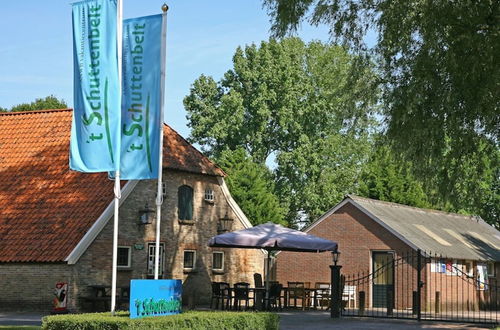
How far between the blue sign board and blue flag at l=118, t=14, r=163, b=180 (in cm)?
231

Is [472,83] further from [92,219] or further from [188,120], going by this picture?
[188,120]

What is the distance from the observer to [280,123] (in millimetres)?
56156

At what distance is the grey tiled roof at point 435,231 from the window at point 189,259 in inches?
327

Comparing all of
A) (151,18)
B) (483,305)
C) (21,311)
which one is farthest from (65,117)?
(483,305)

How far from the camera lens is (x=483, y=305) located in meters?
41.4

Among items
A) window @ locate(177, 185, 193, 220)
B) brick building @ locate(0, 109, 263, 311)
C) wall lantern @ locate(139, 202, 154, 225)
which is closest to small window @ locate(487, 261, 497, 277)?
brick building @ locate(0, 109, 263, 311)

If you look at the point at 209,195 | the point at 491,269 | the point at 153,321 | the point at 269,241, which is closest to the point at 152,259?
the point at 209,195

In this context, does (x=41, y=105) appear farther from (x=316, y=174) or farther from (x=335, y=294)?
(x=335, y=294)

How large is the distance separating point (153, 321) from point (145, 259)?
55.6 ft

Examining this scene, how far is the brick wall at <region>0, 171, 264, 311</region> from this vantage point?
2909 centimetres

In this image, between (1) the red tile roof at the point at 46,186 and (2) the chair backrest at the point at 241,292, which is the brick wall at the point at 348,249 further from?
(2) the chair backrest at the point at 241,292

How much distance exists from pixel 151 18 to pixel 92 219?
13963 mm

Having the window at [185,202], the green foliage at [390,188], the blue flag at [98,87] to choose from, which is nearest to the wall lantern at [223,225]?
the window at [185,202]

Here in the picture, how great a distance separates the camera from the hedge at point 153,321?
14.9 m
